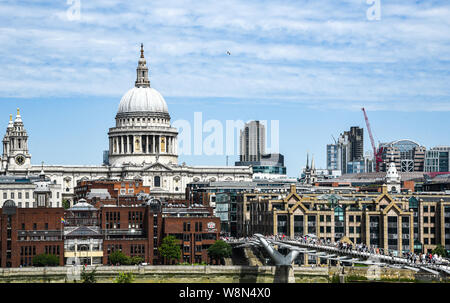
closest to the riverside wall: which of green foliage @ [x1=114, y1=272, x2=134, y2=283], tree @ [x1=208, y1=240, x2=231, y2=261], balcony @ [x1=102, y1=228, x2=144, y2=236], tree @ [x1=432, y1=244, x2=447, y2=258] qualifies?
green foliage @ [x1=114, y1=272, x2=134, y2=283]

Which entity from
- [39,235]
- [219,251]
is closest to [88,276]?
[39,235]

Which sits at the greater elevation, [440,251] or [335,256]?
[335,256]

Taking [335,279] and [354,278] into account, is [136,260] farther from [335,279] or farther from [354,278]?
[354,278]

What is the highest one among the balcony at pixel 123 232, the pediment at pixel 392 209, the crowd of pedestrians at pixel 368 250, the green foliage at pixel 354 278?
the pediment at pixel 392 209

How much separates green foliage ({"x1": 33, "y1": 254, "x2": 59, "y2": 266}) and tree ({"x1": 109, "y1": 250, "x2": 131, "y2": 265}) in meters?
5.69

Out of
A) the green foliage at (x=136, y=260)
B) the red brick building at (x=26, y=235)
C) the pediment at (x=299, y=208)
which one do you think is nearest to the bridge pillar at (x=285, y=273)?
the green foliage at (x=136, y=260)

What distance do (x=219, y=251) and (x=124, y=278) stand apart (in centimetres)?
2227

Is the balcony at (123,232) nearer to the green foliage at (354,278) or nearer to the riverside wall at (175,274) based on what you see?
the riverside wall at (175,274)

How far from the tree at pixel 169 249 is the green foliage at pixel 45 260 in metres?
11.7

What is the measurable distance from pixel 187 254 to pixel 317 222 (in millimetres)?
17341

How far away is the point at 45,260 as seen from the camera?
112188mm

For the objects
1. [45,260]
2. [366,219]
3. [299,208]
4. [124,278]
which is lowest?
[124,278]

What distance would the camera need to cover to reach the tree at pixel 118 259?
378ft
